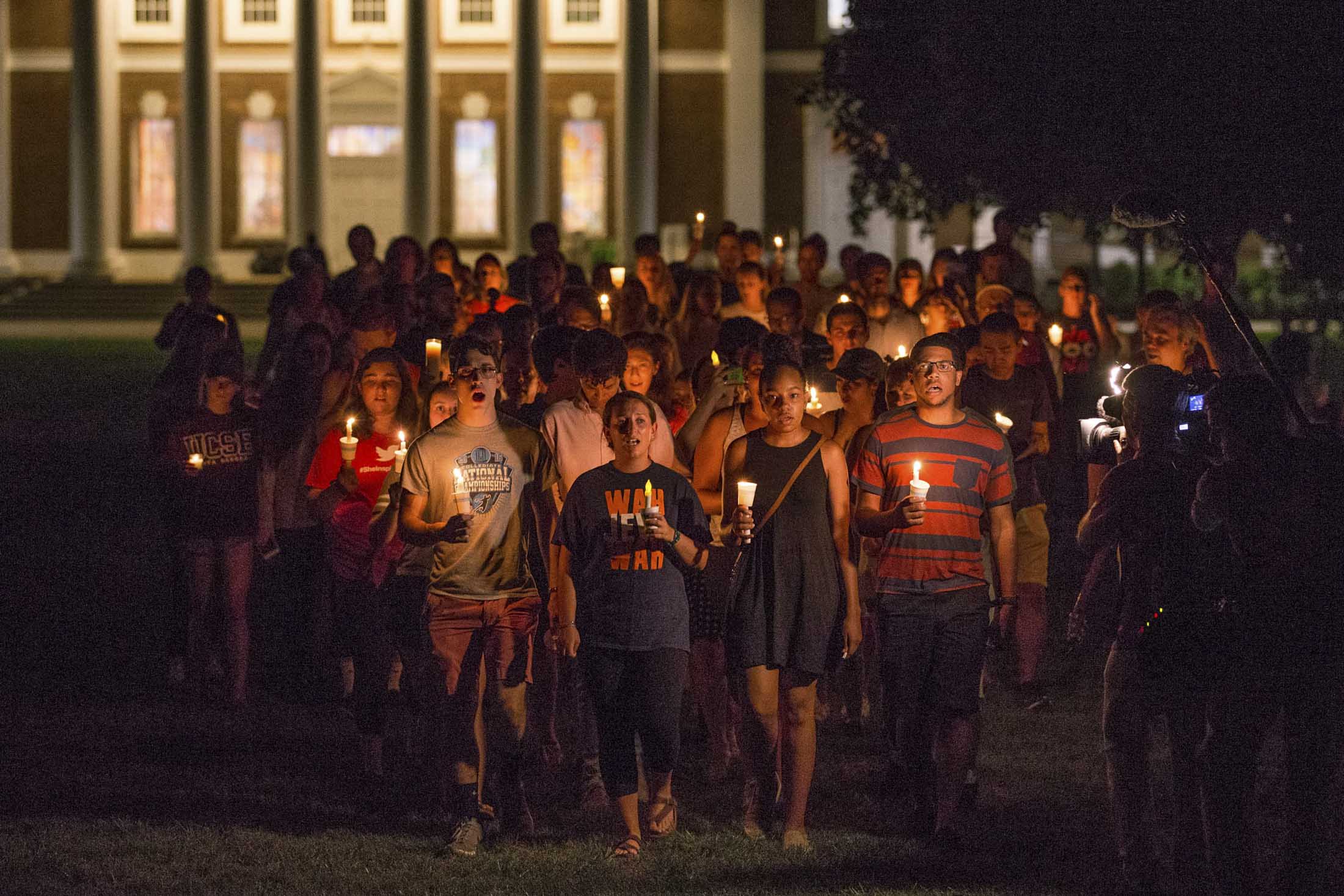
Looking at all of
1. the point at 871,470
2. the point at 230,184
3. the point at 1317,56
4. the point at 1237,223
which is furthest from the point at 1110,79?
the point at 230,184

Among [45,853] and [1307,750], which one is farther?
[45,853]

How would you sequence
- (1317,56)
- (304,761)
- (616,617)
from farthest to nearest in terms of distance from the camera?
(1317,56) < (304,761) < (616,617)

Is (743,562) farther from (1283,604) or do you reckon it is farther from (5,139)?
(5,139)

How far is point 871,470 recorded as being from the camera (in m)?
7.26

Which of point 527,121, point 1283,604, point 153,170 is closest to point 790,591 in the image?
point 1283,604

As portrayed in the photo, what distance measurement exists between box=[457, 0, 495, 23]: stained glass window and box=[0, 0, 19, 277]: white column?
35.4ft

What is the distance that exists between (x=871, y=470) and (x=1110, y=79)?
26.3 feet

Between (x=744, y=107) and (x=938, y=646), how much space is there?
38.3m

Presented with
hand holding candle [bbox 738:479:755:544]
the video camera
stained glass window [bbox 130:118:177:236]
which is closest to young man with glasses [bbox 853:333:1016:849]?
the video camera

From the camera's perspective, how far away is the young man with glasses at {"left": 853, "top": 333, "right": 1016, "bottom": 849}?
7.08 metres

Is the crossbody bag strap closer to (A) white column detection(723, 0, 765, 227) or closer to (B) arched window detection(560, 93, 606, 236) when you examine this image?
(A) white column detection(723, 0, 765, 227)

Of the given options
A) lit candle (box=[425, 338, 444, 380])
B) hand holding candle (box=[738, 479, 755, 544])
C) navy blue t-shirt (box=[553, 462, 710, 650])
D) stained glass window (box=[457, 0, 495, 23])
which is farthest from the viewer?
stained glass window (box=[457, 0, 495, 23])

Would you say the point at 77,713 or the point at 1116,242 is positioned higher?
the point at 1116,242

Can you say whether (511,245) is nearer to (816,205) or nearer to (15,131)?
(816,205)
